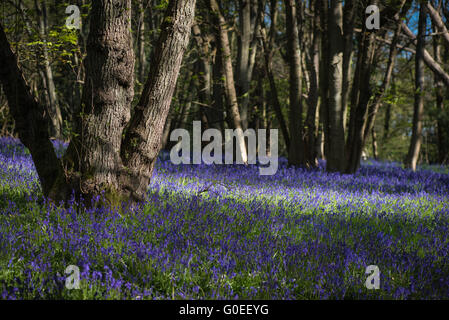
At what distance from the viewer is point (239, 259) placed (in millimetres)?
3428

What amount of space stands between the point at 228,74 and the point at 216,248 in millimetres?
7489

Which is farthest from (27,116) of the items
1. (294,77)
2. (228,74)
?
(294,77)

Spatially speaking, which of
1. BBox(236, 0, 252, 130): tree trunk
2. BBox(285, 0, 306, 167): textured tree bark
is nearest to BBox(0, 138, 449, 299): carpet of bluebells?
BBox(285, 0, 306, 167): textured tree bark

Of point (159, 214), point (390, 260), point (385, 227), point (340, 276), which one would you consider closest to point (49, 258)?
point (159, 214)

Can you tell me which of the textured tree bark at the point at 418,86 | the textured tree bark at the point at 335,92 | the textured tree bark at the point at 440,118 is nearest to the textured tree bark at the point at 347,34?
the textured tree bark at the point at 335,92

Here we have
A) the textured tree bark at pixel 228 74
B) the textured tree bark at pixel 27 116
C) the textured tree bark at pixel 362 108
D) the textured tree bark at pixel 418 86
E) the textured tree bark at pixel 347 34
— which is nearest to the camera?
the textured tree bark at pixel 27 116

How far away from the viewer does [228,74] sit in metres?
10.4

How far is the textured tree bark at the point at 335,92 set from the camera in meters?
9.91

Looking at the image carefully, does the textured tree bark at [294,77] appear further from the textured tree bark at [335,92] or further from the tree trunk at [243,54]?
the tree trunk at [243,54]

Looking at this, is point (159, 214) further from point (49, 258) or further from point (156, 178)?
point (156, 178)

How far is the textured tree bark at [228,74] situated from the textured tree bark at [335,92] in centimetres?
222

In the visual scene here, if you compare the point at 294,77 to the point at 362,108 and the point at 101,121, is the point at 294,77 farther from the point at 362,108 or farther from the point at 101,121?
the point at 101,121

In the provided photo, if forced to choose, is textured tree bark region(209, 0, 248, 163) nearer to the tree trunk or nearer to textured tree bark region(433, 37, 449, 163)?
the tree trunk
